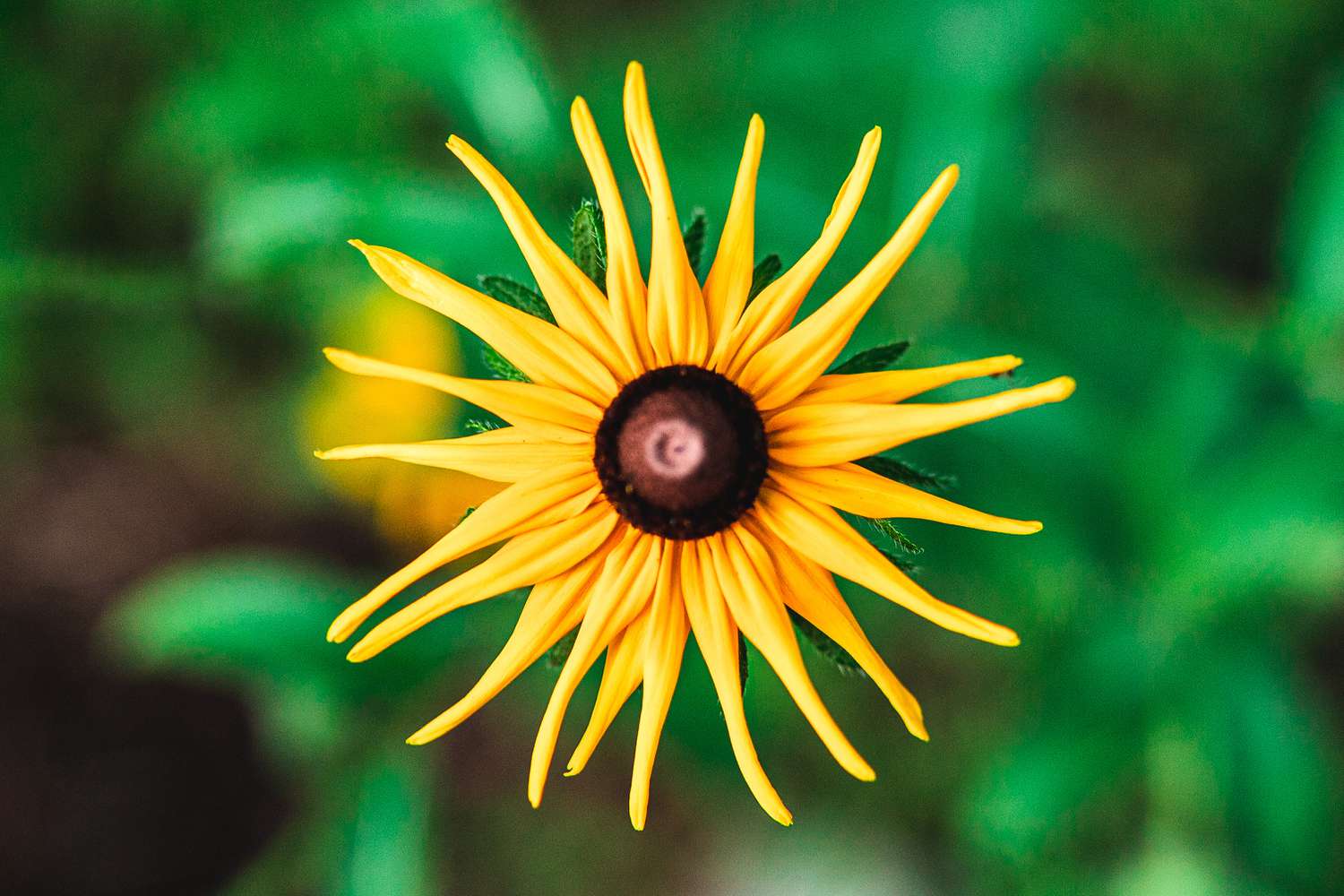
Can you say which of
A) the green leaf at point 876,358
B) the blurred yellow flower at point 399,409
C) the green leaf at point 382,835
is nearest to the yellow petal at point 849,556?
the green leaf at point 876,358

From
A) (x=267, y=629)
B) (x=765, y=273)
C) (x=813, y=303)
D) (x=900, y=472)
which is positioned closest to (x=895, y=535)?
(x=900, y=472)

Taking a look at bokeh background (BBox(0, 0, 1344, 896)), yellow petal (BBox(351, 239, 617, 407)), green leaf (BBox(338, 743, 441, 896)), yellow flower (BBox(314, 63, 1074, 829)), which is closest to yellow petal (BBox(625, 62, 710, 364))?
yellow flower (BBox(314, 63, 1074, 829))

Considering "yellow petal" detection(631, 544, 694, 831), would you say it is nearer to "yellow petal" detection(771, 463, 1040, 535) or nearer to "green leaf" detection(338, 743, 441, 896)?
"yellow petal" detection(771, 463, 1040, 535)

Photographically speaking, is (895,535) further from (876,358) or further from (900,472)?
(876,358)

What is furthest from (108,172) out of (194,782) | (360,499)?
(194,782)

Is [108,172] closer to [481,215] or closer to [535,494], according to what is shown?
[481,215]

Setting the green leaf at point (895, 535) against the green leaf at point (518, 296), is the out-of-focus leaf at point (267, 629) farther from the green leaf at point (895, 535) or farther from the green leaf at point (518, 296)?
the green leaf at point (895, 535)
